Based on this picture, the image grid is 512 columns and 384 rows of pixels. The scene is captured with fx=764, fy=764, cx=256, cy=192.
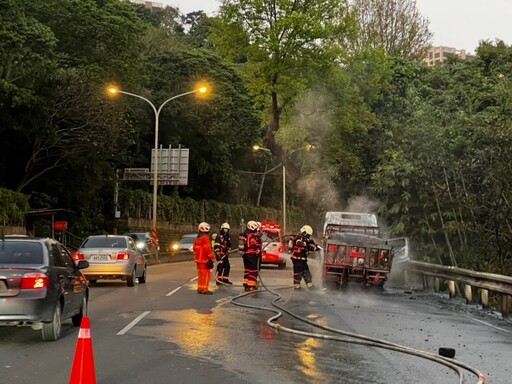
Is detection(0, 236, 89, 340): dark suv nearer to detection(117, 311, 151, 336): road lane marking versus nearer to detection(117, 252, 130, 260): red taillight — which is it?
detection(117, 311, 151, 336): road lane marking

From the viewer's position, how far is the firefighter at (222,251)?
21433 mm

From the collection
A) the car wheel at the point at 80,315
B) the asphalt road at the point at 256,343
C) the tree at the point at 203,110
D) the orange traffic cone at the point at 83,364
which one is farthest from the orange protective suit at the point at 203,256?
the tree at the point at 203,110

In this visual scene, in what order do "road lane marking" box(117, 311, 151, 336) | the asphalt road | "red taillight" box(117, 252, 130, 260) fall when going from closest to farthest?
→ the asphalt road → "road lane marking" box(117, 311, 151, 336) → "red taillight" box(117, 252, 130, 260)

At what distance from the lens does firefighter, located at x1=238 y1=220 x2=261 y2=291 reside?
66.8 feet

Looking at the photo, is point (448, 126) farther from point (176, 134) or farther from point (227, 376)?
point (176, 134)

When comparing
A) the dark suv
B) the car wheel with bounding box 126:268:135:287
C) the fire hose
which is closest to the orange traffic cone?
the dark suv

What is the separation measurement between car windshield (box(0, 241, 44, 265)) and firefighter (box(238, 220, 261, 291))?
9.50 metres

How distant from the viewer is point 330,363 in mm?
9430

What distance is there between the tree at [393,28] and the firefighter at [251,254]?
103ft

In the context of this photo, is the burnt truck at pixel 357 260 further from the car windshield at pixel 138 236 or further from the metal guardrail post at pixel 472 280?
the car windshield at pixel 138 236

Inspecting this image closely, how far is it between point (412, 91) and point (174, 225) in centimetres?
2655

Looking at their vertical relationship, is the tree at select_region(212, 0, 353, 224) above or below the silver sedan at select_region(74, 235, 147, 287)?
above

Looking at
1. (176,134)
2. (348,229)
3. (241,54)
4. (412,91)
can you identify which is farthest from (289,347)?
(176,134)

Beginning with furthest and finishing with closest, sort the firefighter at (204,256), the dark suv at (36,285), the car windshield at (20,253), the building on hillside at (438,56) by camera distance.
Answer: the building on hillside at (438,56) → the firefighter at (204,256) → the car windshield at (20,253) → the dark suv at (36,285)
